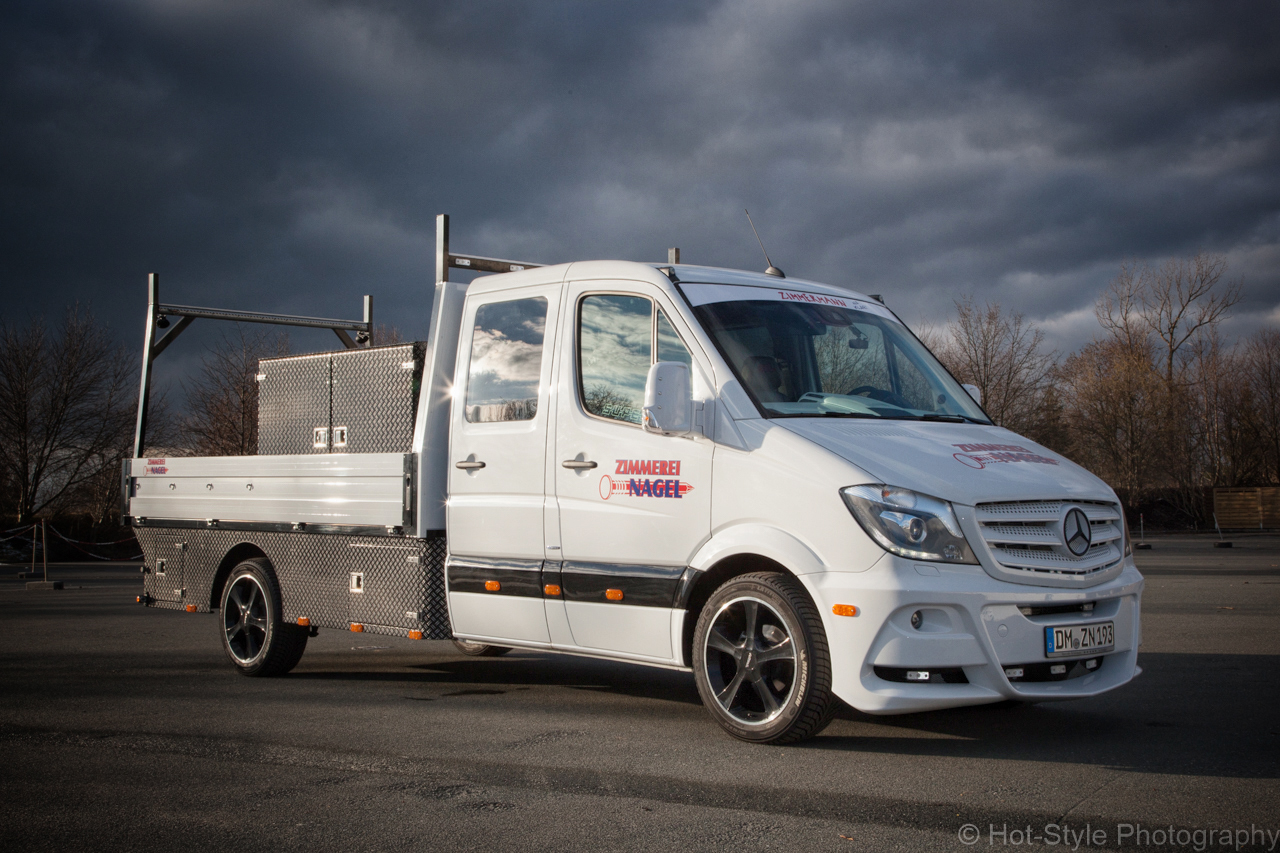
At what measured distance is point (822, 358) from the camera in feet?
20.1

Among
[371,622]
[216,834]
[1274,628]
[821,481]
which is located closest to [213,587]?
[371,622]

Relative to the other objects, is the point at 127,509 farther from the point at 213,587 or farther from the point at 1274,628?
the point at 1274,628

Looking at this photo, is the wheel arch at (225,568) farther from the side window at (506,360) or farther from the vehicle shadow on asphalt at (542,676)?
the side window at (506,360)

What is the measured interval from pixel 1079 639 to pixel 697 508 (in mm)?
1859

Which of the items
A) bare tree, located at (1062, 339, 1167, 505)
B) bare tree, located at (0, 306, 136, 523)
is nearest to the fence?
bare tree, located at (1062, 339, 1167, 505)

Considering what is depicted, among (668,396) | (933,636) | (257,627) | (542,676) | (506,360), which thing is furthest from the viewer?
(257,627)

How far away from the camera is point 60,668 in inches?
334

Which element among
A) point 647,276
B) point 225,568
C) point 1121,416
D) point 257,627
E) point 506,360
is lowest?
point 257,627

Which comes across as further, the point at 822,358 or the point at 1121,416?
the point at 1121,416

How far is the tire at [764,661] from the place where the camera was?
5000 millimetres

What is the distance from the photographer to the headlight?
4.80m

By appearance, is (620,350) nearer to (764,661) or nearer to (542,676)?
(764,661)

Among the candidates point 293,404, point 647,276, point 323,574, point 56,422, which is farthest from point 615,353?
point 56,422

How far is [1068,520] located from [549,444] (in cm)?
272
